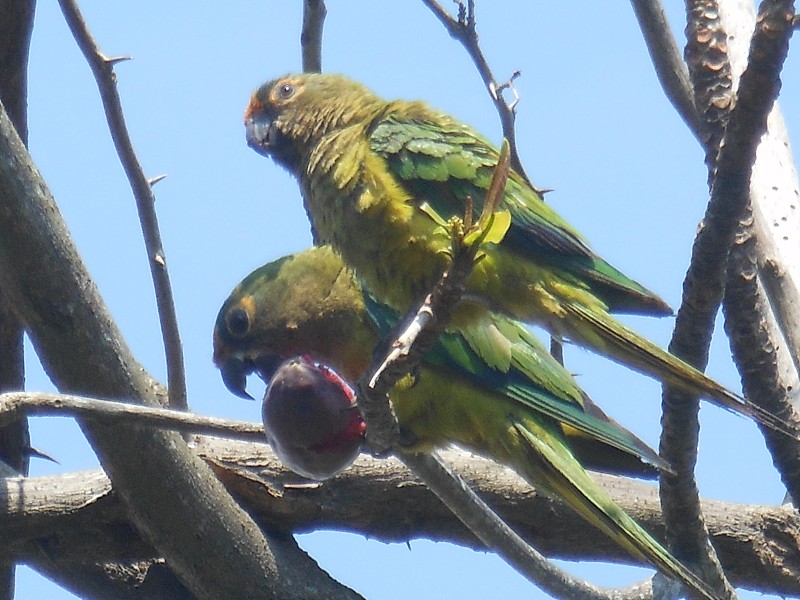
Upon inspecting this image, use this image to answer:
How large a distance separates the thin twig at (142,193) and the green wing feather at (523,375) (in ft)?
3.32

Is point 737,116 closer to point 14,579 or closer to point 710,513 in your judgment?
point 710,513

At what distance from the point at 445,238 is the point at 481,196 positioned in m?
0.58

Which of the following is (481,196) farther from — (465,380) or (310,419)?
(310,419)

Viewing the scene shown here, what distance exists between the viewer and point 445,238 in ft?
10.3

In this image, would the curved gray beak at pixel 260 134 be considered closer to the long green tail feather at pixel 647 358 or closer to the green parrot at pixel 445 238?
the green parrot at pixel 445 238

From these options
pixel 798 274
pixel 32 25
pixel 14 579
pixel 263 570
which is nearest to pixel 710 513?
pixel 798 274

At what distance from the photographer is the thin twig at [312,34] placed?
444cm

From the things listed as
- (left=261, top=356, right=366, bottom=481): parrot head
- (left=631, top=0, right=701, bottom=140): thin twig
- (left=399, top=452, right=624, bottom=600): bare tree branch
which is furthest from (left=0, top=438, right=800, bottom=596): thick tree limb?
(left=631, top=0, right=701, bottom=140): thin twig

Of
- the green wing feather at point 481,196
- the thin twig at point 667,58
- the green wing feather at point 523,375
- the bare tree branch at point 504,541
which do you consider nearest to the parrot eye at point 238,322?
the green wing feather at point 523,375

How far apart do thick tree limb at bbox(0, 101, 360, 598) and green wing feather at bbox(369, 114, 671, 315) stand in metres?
1.14

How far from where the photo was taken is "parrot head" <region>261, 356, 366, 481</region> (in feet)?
9.45

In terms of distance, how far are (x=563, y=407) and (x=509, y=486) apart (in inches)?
17.7

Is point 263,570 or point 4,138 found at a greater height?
point 4,138

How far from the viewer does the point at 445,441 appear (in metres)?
3.97
